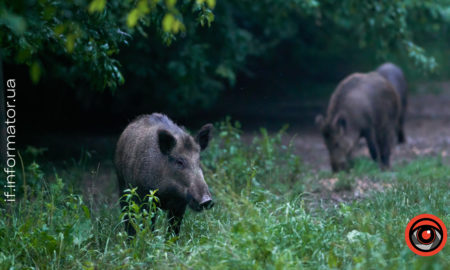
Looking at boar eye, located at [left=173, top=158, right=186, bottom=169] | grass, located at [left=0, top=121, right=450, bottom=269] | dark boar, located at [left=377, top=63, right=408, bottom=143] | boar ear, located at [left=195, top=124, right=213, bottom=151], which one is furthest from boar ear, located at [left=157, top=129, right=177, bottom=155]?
dark boar, located at [left=377, top=63, right=408, bottom=143]

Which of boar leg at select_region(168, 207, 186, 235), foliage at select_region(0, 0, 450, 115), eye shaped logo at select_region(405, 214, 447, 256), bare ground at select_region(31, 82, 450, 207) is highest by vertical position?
foliage at select_region(0, 0, 450, 115)

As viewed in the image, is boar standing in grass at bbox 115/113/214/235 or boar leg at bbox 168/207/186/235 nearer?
boar standing in grass at bbox 115/113/214/235

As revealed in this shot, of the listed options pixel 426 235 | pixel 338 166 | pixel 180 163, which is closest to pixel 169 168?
pixel 180 163

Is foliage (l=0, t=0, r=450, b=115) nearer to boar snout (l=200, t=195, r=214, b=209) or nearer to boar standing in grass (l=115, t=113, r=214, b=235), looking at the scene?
boar standing in grass (l=115, t=113, r=214, b=235)

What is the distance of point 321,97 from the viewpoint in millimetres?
19375

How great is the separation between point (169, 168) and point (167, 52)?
20.3ft

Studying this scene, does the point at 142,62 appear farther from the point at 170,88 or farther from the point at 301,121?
the point at 301,121

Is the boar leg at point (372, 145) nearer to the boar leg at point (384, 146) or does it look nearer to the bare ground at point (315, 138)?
the boar leg at point (384, 146)

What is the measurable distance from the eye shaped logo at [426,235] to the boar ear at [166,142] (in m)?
2.36

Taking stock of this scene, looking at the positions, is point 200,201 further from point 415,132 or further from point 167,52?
point 415,132

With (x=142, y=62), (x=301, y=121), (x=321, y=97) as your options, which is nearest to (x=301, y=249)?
(x=142, y=62)

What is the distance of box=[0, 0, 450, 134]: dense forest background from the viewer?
539 cm

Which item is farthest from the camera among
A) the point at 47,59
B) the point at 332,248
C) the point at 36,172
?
the point at 47,59

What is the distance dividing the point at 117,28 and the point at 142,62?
550cm
